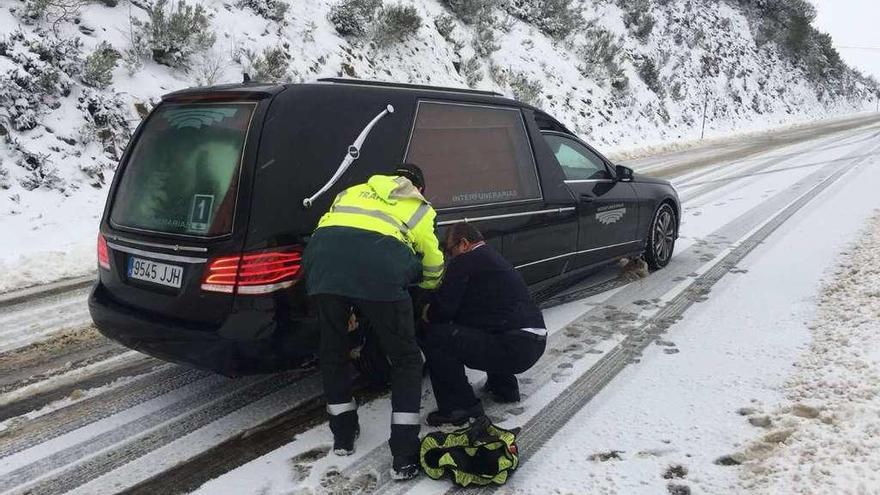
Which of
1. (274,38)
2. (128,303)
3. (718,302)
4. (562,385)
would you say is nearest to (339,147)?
(128,303)

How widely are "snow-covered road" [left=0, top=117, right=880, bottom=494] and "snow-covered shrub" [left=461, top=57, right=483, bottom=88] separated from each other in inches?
526

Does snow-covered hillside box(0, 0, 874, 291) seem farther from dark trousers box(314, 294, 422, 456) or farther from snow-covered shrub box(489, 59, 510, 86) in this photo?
dark trousers box(314, 294, 422, 456)

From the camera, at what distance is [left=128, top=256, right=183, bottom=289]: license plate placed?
3176mm

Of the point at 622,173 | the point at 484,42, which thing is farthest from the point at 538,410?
the point at 484,42

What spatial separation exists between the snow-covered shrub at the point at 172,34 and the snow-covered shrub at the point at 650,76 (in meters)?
20.4

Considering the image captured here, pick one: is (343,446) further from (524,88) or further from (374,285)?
(524,88)

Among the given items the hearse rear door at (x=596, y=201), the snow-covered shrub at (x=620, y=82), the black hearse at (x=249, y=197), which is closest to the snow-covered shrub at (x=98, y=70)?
the black hearse at (x=249, y=197)

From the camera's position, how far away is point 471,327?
3.41m

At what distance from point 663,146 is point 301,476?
68.9 feet

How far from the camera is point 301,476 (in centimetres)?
285

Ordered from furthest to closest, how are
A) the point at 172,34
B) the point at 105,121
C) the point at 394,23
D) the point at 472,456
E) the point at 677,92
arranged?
the point at 677,92 → the point at 394,23 → the point at 172,34 → the point at 105,121 → the point at 472,456

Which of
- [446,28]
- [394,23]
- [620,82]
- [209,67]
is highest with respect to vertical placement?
[446,28]

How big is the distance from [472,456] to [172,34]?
1024 centimetres

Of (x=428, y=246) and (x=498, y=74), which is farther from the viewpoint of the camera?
(x=498, y=74)
